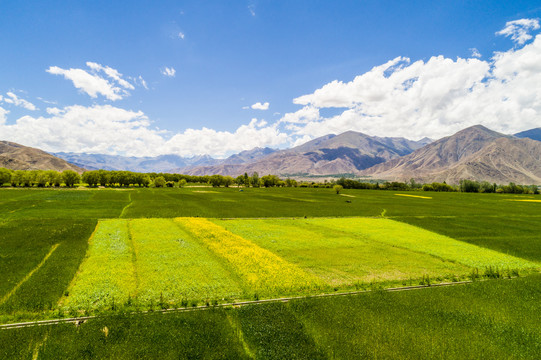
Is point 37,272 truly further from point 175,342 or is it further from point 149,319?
point 175,342

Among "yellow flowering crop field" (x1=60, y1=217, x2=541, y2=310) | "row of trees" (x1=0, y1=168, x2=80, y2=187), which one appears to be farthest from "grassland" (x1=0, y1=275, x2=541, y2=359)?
"row of trees" (x1=0, y1=168, x2=80, y2=187)

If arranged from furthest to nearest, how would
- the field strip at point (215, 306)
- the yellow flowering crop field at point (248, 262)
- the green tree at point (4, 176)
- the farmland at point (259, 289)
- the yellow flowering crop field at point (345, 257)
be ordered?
the green tree at point (4, 176), the yellow flowering crop field at point (345, 257), the yellow flowering crop field at point (248, 262), the field strip at point (215, 306), the farmland at point (259, 289)

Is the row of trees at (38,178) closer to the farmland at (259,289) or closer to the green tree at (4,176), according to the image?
the green tree at (4,176)

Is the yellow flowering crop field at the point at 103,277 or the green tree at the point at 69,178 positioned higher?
the green tree at the point at 69,178

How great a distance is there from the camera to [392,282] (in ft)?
71.7

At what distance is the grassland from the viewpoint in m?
12.4

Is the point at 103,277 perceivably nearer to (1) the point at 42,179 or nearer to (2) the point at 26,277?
(2) the point at 26,277

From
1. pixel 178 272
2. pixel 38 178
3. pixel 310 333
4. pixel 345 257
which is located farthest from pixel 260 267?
pixel 38 178

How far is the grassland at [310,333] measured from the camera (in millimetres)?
12414

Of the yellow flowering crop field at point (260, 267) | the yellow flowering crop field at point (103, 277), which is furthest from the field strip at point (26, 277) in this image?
the yellow flowering crop field at point (260, 267)

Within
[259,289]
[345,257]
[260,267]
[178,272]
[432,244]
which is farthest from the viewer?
[432,244]

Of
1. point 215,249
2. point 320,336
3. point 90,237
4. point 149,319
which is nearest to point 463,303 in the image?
point 320,336

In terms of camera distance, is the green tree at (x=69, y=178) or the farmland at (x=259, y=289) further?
the green tree at (x=69, y=178)

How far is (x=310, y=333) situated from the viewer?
1391 centimetres
